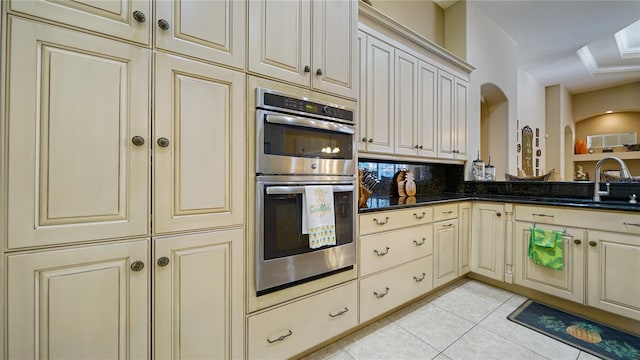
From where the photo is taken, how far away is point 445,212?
A: 235cm

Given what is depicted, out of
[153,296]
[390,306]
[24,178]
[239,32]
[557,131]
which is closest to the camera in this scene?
[24,178]

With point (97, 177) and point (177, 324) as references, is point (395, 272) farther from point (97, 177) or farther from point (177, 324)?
point (97, 177)

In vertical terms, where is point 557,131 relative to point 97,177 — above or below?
above

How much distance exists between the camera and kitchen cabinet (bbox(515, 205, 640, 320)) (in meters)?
1.77

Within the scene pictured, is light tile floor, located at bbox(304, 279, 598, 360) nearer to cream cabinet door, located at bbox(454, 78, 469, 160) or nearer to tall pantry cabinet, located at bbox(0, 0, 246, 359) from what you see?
tall pantry cabinet, located at bbox(0, 0, 246, 359)

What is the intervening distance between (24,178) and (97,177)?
18cm

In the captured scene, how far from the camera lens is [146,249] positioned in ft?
3.37

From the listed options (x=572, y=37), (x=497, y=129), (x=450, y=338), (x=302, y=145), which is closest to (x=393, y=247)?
(x=450, y=338)

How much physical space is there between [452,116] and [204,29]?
2.62 m

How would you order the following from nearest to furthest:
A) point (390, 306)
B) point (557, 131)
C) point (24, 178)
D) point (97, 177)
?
point (24, 178), point (97, 177), point (390, 306), point (557, 131)

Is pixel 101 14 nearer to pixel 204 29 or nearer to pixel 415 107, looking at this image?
pixel 204 29

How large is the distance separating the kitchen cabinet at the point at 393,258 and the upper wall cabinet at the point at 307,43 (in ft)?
3.06

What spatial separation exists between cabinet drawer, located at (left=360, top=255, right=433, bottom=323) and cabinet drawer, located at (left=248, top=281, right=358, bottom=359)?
11 cm

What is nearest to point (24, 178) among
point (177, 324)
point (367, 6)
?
point (177, 324)
